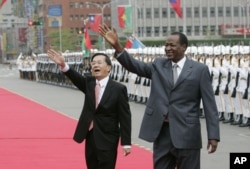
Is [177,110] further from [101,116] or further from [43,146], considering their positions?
[43,146]

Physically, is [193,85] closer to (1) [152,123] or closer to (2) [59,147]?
(1) [152,123]

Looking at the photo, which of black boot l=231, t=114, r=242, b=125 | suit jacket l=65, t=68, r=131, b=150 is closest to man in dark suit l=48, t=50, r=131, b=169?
suit jacket l=65, t=68, r=131, b=150

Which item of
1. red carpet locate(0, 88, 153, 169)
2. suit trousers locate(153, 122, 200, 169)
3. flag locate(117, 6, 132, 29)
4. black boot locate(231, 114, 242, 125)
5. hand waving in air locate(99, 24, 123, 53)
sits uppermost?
flag locate(117, 6, 132, 29)

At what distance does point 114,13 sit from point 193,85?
409 ft

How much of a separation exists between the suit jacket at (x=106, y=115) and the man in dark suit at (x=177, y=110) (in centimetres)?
105

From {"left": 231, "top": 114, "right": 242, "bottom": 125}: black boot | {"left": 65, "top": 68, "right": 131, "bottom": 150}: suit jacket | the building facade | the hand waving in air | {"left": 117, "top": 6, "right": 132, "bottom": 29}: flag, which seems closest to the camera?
the hand waving in air

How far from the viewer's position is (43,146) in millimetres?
14570

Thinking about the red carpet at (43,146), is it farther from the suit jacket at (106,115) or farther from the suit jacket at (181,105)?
the suit jacket at (181,105)

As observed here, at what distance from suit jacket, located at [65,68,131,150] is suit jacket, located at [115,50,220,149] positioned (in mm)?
1031

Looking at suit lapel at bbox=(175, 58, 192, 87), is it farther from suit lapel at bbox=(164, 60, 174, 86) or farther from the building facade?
the building facade

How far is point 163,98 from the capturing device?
23.1 feet

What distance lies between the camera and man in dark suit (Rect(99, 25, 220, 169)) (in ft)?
23.0

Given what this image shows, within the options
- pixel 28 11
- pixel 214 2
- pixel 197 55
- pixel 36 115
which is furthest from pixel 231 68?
pixel 28 11

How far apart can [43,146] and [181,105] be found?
25.6 feet
